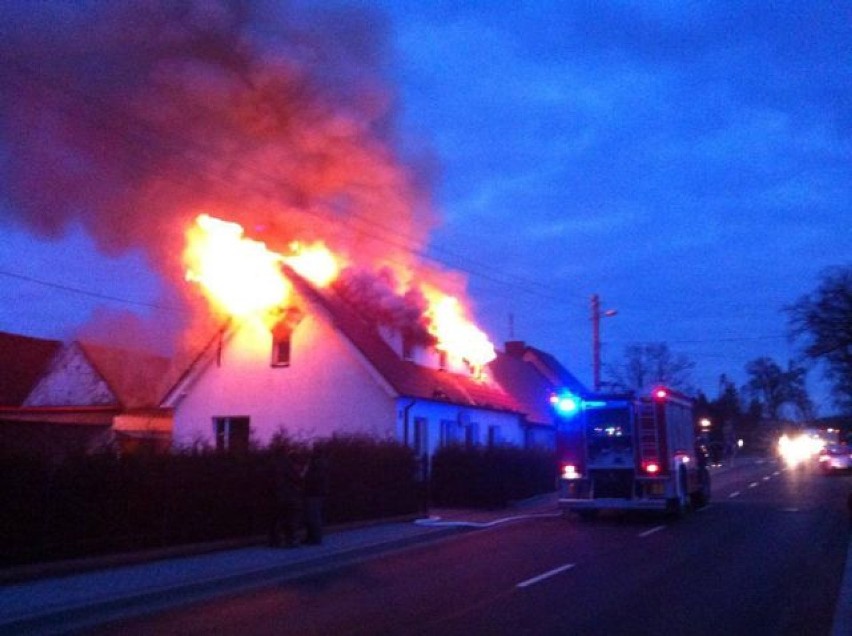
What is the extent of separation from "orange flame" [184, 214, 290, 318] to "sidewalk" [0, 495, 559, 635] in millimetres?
9990

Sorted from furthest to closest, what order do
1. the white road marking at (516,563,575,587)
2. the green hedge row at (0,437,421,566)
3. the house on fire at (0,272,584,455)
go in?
the house on fire at (0,272,584,455) → the green hedge row at (0,437,421,566) → the white road marking at (516,563,575,587)

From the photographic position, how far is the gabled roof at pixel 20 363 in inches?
1373

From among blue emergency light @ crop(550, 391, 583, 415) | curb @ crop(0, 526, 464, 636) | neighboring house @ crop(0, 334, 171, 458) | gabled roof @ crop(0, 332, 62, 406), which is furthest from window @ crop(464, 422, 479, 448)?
gabled roof @ crop(0, 332, 62, 406)

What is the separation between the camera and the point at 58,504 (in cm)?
1152

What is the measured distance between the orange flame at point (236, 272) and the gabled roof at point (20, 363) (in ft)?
42.5

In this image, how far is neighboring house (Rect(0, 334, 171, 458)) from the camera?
30359 mm

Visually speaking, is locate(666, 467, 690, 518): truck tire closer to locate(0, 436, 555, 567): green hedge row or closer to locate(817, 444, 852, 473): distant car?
locate(0, 436, 555, 567): green hedge row

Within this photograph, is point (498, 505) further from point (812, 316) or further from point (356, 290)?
point (812, 316)

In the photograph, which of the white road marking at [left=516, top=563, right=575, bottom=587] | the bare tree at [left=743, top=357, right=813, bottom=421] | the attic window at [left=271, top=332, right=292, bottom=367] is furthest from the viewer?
the bare tree at [left=743, top=357, right=813, bottom=421]

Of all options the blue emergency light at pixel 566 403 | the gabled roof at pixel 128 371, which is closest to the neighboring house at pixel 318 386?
the gabled roof at pixel 128 371

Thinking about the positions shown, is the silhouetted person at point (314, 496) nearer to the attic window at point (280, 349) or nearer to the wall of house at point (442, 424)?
the wall of house at point (442, 424)

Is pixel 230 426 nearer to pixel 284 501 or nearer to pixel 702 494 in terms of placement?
pixel 284 501

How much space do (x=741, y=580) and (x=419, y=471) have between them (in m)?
10.7

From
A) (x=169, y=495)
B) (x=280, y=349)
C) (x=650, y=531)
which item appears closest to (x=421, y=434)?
(x=280, y=349)
